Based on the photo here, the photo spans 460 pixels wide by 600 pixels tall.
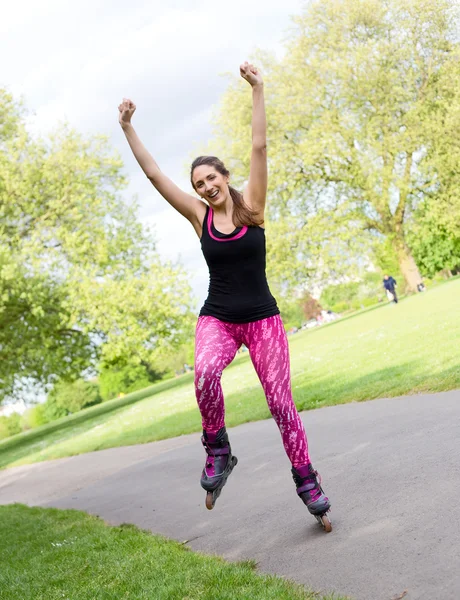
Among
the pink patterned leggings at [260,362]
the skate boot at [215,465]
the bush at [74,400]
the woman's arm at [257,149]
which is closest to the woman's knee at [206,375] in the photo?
the pink patterned leggings at [260,362]

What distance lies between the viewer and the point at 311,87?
3988 cm

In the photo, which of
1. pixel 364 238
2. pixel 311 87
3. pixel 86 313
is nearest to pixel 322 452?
pixel 86 313

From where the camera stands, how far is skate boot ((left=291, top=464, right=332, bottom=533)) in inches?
180

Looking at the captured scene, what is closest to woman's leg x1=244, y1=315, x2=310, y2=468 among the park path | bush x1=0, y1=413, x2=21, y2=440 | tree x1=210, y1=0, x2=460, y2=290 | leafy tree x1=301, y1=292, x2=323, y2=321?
the park path

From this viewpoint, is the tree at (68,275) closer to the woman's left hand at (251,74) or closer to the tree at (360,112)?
the tree at (360,112)

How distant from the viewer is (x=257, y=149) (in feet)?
15.6

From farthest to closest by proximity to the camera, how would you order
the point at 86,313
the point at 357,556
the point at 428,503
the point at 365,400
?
the point at 86,313
the point at 365,400
the point at 428,503
the point at 357,556

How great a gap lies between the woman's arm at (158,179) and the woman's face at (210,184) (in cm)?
14

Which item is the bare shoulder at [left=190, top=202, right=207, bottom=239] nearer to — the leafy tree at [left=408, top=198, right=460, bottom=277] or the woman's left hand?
the woman's left hand

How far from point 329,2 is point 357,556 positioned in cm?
3939

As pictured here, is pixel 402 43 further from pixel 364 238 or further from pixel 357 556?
pixel 357 556

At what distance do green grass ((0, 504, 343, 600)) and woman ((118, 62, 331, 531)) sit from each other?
58 cm

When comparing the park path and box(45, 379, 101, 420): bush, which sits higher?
box(45, 379, 101, 420): bush

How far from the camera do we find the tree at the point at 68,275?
93.5ft
